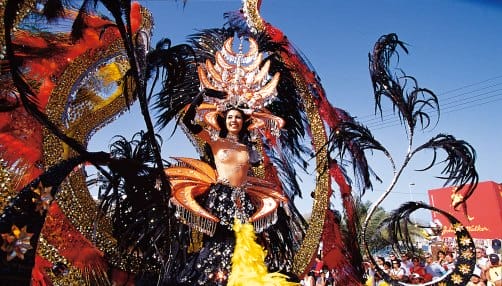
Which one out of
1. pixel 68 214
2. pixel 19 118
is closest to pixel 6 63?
pixel 19 118

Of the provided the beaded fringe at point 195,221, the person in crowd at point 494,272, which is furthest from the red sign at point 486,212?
the beaded fringe at point 195,221

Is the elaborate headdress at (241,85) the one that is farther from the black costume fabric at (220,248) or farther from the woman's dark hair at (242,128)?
the black costume fabric at (220,248)

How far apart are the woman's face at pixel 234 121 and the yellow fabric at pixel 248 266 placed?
3.41 ft

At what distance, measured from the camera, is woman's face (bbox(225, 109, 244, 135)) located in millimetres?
3387

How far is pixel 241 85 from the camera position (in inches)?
140

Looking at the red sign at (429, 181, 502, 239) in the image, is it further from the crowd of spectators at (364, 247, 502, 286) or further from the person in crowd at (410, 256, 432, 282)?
the person in crowd at (410, 256, 432, 282)

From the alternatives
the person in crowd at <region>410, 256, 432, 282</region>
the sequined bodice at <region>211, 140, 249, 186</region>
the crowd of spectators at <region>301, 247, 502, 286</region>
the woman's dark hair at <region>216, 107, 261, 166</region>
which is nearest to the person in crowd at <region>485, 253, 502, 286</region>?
the crowd of spectators at <region>301, 247, 502, 286</region>

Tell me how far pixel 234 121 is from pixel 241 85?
344 millimetres

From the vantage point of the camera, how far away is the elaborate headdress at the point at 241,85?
3492mm

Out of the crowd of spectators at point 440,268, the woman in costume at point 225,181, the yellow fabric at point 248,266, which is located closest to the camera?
the yellow fabric at point 248,266

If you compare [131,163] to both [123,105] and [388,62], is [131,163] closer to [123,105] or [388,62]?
[123,105]

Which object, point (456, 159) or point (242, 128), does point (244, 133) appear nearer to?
point (242, 128)

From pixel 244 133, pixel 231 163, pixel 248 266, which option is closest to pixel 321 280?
pixel 244 133

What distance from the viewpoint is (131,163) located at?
204 cm
